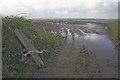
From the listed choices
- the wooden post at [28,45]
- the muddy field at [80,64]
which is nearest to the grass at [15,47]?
the wooden post at [28,45]

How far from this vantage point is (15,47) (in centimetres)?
1138

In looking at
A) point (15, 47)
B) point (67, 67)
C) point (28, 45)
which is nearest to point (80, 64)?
point (67, 67)

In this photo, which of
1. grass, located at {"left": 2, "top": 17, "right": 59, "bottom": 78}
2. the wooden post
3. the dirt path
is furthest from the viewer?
the wooden post

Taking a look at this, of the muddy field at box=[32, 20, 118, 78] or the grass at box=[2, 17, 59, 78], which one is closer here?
the grass at box=[2, 17, 59, 78]

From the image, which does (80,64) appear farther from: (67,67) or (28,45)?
(28,45)

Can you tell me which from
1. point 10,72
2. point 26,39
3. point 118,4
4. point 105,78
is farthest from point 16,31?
point 118,4

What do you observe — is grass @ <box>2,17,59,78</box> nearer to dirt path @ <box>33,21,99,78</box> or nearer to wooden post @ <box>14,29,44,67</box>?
wooden post @ <box>14,29,44,67</box>

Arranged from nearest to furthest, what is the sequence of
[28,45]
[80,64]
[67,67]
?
[67,67] < [80,64] < [28,45]

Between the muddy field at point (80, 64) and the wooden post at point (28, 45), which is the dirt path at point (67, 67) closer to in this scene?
the muddy field at point (80, 64)

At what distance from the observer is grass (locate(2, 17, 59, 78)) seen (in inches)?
386

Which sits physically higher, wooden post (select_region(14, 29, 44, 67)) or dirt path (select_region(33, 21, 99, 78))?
Answer: wooden post (select_region(14, 29, 44, 67))

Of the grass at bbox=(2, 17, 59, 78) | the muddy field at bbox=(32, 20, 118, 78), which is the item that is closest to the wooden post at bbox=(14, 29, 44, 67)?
the grass at bbox=(2, 17, 59, 78)

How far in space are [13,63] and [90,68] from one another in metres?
3.07

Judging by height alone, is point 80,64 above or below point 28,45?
below
